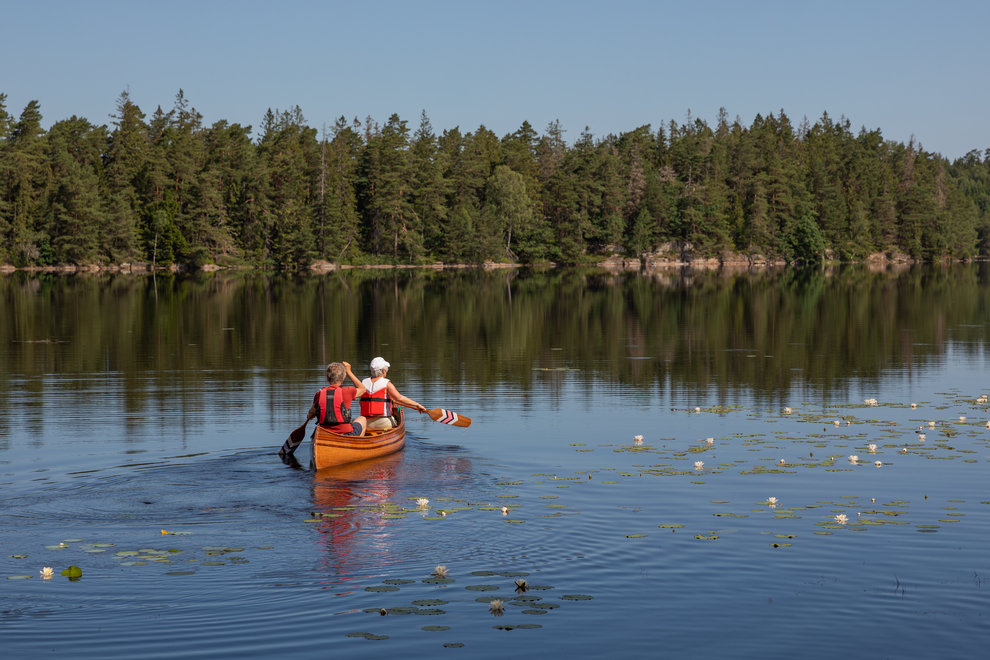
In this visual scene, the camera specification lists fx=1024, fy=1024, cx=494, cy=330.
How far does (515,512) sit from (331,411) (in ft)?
18.3

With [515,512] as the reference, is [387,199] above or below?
above

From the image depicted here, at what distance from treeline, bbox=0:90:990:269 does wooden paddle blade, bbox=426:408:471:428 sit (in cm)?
11704

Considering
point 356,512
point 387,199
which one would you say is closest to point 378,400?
point 356,512

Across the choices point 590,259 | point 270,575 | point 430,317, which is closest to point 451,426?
point 270,575

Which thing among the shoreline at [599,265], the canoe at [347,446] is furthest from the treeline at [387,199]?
the canoe at [347,446]

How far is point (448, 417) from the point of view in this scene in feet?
69.6

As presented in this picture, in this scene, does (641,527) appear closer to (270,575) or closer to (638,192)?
(270,575)

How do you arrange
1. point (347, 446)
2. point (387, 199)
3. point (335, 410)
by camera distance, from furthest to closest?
point (387, 199), point (335, 410), point (347, 446)

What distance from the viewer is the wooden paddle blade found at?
2103 centimetres

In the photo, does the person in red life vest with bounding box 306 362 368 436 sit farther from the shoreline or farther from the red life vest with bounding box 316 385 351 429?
the shoreline

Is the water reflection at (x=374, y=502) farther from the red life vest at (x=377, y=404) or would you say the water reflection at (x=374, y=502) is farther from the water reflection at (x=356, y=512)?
the red life vest at (x=377, y=404)

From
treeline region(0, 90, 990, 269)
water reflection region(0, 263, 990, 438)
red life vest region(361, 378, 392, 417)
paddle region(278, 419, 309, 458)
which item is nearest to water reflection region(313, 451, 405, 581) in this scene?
red life vest region(361, 378, 392, 417)

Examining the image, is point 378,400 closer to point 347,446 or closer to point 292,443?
point 292,443

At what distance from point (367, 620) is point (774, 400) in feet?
58.5
